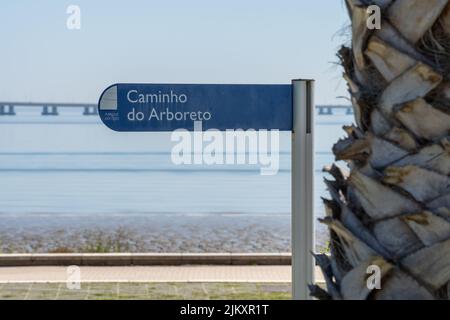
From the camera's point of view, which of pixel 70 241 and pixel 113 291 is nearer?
pixel 113 291

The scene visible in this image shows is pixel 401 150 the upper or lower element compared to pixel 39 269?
upper

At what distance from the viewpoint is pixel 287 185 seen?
26766mm

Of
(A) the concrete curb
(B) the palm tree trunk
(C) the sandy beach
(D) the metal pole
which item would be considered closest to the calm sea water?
(C) the sandy beach

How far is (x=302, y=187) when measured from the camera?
484cm

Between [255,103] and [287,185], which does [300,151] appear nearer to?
[255,103]

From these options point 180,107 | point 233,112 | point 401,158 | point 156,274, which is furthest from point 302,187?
point 156,274

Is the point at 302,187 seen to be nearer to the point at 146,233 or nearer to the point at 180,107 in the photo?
the point at 180,107

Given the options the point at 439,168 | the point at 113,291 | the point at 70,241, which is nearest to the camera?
the point at 439,168

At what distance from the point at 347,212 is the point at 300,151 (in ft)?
7.27

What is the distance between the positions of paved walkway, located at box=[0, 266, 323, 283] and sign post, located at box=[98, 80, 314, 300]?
384 centimetres

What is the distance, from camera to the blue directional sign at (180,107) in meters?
4.48
